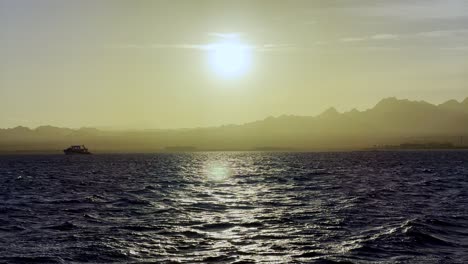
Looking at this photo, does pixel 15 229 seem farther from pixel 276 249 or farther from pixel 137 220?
pixel 276 249

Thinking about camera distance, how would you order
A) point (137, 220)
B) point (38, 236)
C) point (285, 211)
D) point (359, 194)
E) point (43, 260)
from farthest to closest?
point (359, 194) < point (285, 211) < point (137, 220) < point (38, 236) < point (43, 260)

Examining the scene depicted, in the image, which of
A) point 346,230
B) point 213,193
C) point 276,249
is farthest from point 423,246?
point 213,193

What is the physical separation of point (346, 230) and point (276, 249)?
788 cm

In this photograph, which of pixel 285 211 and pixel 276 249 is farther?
pixel 285 211

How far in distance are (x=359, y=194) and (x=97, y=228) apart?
1311 inches

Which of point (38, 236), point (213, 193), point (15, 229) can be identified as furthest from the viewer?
point (213, 193)

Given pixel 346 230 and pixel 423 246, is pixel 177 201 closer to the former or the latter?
pixel 346 230

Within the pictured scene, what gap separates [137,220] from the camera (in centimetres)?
4219

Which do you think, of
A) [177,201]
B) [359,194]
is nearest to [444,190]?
[359,194]

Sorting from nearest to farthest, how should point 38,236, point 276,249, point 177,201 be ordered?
point 276,249 < point 38,236 < point 177,201

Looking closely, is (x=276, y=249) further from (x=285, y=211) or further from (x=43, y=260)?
(x=285, y=211)

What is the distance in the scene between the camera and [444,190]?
222 feet

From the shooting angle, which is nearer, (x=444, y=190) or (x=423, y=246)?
(x=423, y=246)

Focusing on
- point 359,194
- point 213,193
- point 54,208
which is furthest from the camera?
point 213,193
